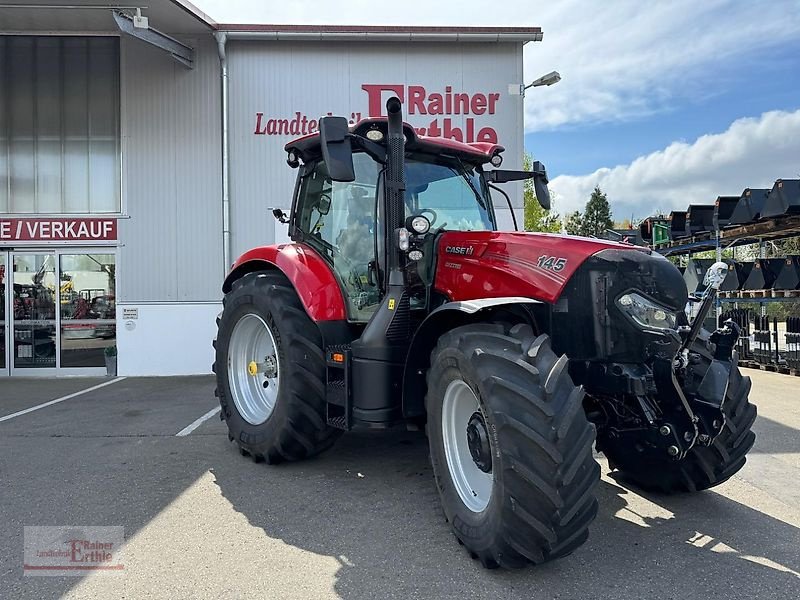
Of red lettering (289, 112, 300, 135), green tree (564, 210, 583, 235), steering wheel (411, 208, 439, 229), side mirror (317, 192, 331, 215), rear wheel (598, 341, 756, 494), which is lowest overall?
rear wheel (598, 341, 756, 494)

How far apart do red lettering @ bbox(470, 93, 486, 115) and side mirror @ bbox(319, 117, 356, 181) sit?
7.17 metres

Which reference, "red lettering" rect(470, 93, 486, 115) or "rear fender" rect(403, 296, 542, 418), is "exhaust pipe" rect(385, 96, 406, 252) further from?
"red lettering" rect(470, 93, 486, 115)

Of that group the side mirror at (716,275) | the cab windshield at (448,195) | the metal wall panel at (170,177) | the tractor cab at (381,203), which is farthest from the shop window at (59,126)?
the side mirror at (716,275)

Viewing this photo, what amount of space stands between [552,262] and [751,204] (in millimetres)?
8561

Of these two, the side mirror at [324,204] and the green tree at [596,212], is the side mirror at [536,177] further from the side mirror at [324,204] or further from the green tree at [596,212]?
the green tree at [596,212]

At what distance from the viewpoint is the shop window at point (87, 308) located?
32.8 feet

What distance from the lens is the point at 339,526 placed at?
3.45m

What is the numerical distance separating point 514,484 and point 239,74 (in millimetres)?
9212

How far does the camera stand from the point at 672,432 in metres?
3.05

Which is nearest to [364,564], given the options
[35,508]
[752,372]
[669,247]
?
[35,508]

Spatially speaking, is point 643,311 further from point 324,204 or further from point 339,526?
point 324,204

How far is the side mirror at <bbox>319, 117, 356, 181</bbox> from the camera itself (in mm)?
3342

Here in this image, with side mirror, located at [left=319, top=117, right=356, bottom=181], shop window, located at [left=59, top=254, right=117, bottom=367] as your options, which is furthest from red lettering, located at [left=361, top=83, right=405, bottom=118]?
side mirror, located at [left=319, top=117, right=356, bottom=181]

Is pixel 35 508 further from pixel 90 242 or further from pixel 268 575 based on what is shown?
pixel 90 242
